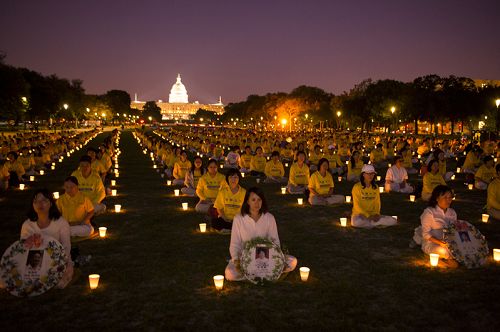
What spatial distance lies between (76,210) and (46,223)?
2265 mm

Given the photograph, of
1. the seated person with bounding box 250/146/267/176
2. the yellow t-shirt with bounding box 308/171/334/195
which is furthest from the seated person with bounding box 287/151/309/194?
the seated person with bounding box 250/146/267/176

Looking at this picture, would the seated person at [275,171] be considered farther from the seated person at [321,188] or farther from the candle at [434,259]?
the candle at [434,259]

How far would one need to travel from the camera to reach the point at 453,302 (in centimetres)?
608

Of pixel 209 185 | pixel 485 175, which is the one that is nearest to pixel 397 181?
pixel 485 175

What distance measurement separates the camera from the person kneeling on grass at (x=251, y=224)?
6594 millimetres

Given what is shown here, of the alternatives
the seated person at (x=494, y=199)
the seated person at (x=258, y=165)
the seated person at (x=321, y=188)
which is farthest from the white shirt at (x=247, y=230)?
the seated person at (x=258, y=165)

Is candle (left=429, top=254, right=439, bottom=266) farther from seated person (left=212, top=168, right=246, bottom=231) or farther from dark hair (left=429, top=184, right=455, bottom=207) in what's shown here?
seated person (left=212, top=168, right=246, bottom=231)

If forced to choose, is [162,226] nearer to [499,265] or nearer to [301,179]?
[301,179]

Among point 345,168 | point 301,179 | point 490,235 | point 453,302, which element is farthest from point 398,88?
point 453,302

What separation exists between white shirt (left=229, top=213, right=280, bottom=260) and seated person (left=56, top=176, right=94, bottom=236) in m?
3.54

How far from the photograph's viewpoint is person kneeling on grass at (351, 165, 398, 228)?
9750mm

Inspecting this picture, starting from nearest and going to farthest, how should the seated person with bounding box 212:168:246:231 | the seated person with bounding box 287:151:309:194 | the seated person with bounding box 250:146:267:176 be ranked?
the seated person with bounding box 212:168:246:231, the seated person with bounding box 287:151:309:194, the seated person with bounding box 250:146:267:176

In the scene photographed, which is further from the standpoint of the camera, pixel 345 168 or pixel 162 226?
pixel 345 168

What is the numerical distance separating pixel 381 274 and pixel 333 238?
2.20 meters
